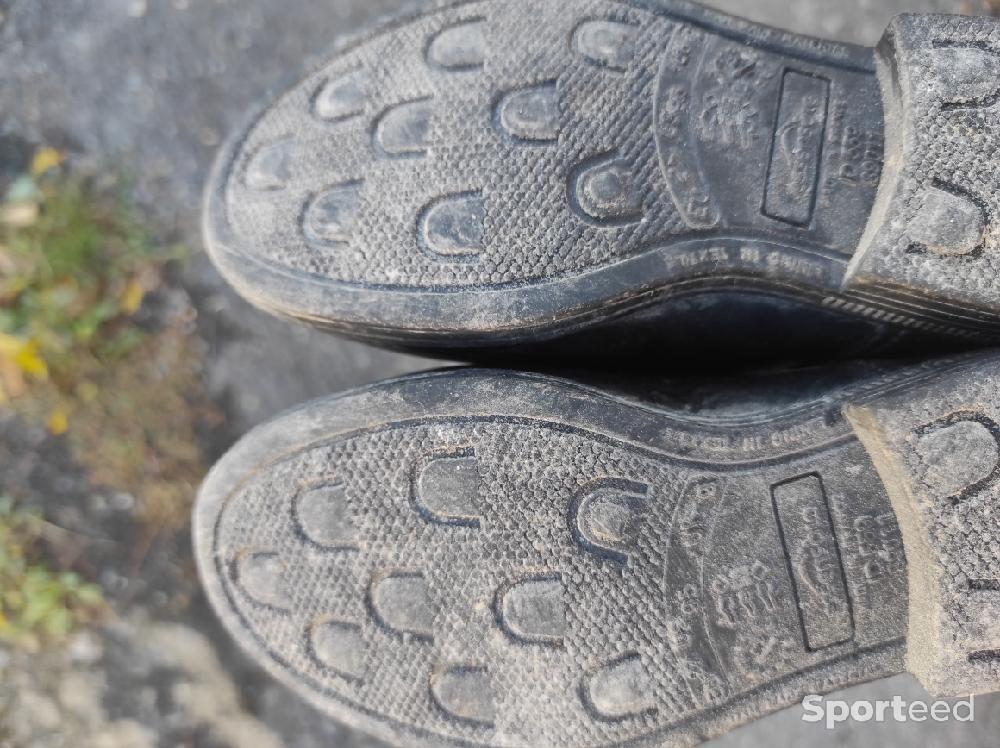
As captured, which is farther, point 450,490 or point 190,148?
point 190,148

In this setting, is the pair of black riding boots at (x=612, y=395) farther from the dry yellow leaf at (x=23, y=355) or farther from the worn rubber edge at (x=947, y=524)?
the dry yellow leaf at (x=23, y=355)

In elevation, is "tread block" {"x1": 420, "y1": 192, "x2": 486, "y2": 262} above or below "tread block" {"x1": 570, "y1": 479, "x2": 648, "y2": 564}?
above

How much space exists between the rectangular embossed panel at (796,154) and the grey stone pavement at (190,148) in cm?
68

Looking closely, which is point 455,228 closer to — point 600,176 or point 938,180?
point 600,176

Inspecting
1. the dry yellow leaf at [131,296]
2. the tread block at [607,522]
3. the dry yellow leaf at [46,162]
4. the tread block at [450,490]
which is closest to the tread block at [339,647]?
the tread block at [450,490]

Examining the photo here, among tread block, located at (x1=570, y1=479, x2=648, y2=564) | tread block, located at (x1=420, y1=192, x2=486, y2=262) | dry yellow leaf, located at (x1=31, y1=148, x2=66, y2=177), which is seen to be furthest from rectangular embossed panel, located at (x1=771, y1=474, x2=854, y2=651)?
dry yellow leaf, located at (x1=31, y1=148, x2=66, y2=177)

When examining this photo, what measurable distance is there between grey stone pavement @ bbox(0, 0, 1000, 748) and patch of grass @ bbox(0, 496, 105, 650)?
0.05 m

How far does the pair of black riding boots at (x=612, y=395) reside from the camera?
2.88 feet

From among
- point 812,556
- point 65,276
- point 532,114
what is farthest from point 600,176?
point 65,276

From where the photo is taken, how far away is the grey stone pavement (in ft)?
4.68

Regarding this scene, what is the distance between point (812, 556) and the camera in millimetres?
903

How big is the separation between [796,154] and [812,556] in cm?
43

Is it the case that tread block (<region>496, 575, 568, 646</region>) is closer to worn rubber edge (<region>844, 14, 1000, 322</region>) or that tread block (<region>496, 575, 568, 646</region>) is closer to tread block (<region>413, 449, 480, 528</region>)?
tread block (<region>413, 449, 480, 528</region>)

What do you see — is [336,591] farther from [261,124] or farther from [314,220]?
[261,124]
